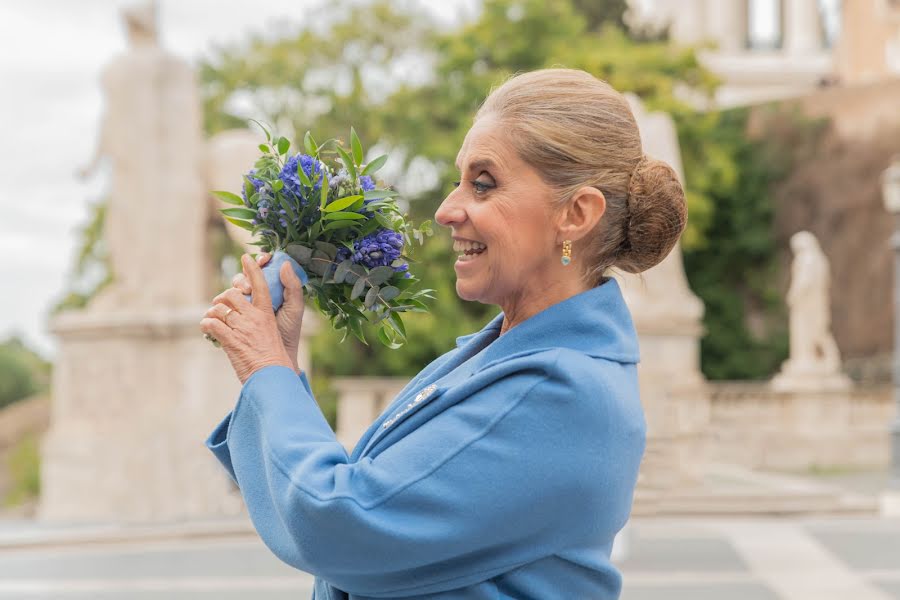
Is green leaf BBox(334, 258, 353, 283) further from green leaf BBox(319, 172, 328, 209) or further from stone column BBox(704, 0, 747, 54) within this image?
stone column BBox(704, 0, 747, 54)

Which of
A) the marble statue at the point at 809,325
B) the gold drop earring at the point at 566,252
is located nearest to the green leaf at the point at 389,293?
the gold drop earring at the point at 566,252

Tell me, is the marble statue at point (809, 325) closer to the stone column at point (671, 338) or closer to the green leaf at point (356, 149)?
the stone column at point (671, 338)

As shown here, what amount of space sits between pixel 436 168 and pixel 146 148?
43.1 ft

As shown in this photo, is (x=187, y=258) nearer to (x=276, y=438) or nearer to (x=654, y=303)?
(x=654, y=303)

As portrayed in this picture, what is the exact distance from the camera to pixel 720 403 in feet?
71.3

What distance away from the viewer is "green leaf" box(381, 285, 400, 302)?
197cm

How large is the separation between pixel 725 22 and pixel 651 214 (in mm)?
48449

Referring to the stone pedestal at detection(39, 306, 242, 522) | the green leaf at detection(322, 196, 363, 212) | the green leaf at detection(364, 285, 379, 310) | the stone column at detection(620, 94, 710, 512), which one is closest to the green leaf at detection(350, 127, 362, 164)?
the green leaf at detection(322, 196, 363, 212)

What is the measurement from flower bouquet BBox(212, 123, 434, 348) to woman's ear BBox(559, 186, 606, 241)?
1.01ft

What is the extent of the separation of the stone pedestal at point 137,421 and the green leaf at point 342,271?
30.3 feet

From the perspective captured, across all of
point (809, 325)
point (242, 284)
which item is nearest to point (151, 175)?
point (242, 284)

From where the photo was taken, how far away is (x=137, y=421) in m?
11.3

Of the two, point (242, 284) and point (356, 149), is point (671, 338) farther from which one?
point (242, 284)

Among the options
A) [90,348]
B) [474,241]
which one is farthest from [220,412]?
[474,241]
